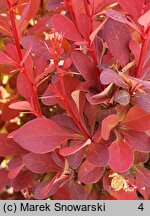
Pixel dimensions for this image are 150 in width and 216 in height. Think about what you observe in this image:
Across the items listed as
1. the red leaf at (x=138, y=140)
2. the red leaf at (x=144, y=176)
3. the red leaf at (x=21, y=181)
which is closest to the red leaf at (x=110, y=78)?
the red leaf at (x=138, y=140)

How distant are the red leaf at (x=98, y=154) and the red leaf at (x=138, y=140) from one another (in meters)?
0.04

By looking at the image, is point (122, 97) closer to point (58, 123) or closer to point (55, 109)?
point (58, 123)

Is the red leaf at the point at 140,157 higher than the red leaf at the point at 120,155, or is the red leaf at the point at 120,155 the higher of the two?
the red leaf at the point at 120,155

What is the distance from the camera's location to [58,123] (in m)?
0.72

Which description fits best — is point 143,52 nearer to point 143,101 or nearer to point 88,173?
point 143,101

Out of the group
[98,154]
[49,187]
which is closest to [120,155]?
[98,154]

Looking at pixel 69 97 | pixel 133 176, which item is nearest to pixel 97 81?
pixel 69 97

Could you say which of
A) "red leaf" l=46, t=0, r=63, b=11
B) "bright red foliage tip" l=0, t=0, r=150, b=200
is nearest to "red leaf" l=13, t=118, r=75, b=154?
"bright red foliage tip" l=0, t=0, r=150, b=200

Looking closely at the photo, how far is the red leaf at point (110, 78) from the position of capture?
58cm

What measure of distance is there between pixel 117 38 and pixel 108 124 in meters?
0.14

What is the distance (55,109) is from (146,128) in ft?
0.96

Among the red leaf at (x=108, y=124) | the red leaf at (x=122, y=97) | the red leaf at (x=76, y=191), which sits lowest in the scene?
the red leaf at (x=76, y=191)

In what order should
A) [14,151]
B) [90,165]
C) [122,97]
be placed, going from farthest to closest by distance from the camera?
[14,151] < [90,165] < [122,97]

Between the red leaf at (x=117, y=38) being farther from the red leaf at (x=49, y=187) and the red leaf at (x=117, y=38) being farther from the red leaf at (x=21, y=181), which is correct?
the red leaf at (x=21, y=181)
